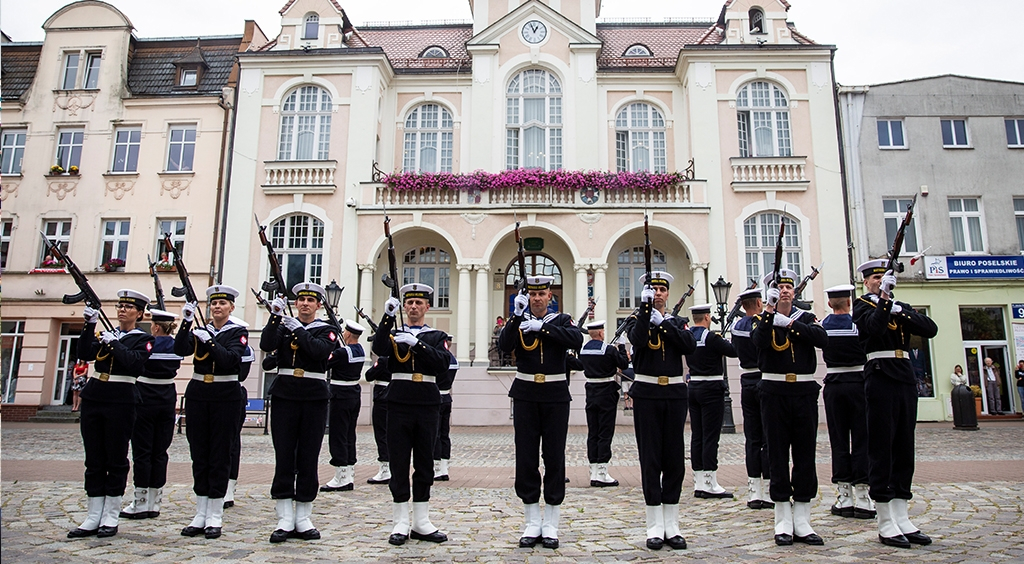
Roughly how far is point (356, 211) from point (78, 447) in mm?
10030

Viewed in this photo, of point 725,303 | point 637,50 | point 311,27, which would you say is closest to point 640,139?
point 637,50

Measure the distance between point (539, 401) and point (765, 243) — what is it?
55.9 ft

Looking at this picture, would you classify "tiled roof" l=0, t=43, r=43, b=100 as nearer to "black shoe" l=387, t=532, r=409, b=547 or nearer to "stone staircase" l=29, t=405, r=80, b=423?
"stone staircase" l=29, t=405, r=80, b=423

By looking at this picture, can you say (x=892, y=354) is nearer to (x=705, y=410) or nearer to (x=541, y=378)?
(x=705, y=410)

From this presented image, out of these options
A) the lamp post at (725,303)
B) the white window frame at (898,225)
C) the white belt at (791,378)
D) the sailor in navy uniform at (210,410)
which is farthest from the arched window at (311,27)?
the white belt at (791,378)

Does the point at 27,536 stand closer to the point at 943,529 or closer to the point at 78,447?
the point at 943,529

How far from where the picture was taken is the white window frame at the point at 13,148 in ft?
81.4

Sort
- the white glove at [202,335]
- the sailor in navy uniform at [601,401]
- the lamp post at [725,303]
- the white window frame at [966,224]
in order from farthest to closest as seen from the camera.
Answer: the white window frame at [966,224]
the lamp post at [725,303]
the sailor in navy uniform at [601,401]
the white glove at [202,335]

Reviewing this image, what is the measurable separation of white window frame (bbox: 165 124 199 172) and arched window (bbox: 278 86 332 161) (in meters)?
3.30

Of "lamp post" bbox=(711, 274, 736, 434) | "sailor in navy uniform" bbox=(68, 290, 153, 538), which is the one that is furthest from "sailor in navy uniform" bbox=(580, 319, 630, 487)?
"lamp post" bbox=(711, 274, 736, 434)

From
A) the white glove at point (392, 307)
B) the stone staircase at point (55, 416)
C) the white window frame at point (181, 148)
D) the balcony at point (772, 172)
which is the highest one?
the white window frame at point (181, 148)

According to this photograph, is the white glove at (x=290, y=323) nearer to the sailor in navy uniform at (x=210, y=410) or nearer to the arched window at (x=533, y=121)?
the sailor in navy uniform at (x=210, y=410)

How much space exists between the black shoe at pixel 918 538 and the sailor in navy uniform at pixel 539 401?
3.02 meters

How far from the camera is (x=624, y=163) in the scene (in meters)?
23.3
